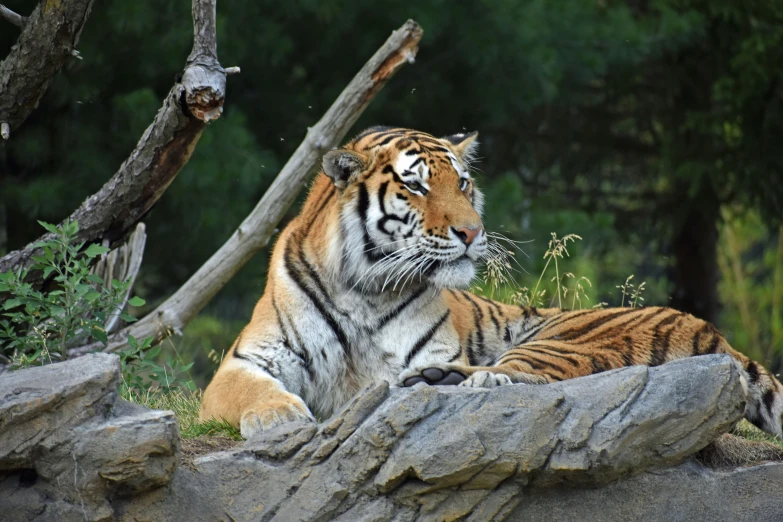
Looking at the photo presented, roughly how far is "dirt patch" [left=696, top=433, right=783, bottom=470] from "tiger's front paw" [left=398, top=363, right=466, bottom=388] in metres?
0.89

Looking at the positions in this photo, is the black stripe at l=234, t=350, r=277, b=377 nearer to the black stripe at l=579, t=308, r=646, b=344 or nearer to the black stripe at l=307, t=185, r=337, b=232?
the black stripe at l=307, t=185, r=337, b=232

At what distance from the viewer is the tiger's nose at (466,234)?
4.10 meters

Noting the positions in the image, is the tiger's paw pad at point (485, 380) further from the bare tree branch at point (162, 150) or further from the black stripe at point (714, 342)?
the bare tree branch at point (162, 150)

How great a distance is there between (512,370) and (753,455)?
0.91 m

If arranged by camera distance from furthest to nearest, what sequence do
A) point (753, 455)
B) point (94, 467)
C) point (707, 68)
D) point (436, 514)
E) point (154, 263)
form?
point (707, 68)
point (154, 263)
point (753, 455)
point (436, 514)
point (94, 467)

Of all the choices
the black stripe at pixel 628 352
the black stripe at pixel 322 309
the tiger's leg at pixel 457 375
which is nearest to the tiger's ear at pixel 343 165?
the black stripe at pixel 322 309

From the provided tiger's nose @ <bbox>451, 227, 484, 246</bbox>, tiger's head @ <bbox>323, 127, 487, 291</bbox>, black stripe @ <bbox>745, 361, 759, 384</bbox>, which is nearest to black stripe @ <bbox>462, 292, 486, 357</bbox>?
tiger's head @ <bbox>323, 127, 487, 291</bbox>

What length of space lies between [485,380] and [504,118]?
6669 mm

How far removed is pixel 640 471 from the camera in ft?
11.4

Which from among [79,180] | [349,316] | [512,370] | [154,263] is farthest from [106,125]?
[512,370]

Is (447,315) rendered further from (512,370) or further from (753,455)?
(753,455)

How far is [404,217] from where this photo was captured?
4215mm

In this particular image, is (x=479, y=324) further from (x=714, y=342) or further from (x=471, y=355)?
(x=714, y=342)

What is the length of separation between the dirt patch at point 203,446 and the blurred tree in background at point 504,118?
457 cm
